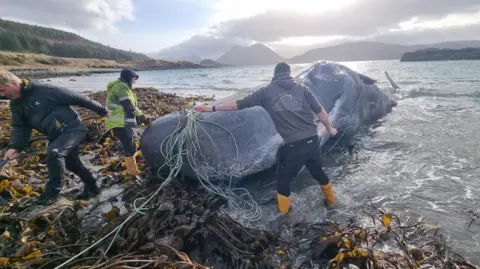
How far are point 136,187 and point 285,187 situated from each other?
2291 mm

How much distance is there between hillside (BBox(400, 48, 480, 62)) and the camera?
5706 centimetres

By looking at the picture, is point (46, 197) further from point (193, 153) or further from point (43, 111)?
point (193, 153)

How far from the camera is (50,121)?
388 centimetres

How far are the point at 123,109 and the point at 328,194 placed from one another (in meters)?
3.45

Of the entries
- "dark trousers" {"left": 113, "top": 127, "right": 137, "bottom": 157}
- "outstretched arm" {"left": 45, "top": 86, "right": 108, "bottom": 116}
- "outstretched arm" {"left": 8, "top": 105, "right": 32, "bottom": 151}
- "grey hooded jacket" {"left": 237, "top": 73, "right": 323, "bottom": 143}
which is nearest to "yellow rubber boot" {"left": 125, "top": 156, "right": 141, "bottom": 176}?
"dark trousers" {"left": 113, "top": 127, "right": 137, "bottom": 157}

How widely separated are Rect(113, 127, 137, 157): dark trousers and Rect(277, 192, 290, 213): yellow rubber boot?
8.71 ft

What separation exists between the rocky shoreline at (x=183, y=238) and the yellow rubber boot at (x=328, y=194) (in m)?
0.47

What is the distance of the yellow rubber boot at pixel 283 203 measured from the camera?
394 centimetres

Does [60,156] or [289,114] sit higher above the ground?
[289,114]

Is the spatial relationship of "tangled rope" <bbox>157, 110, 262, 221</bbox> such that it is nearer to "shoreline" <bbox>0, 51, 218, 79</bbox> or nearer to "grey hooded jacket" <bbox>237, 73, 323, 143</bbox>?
"grey hooded jacket" <bbox>237, 73, 323, 143</bbox>

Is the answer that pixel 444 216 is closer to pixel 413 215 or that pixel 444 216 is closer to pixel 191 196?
pixel 413 215

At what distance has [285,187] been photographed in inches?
153

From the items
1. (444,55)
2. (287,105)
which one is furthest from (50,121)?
(444,55)

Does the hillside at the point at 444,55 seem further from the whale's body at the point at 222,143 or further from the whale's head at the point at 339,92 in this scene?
the whale's body at the point at 222,143
